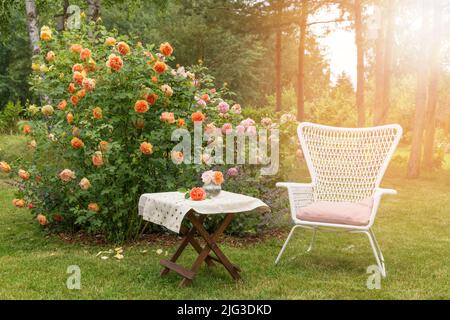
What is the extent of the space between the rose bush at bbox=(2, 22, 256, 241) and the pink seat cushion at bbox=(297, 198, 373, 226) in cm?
129

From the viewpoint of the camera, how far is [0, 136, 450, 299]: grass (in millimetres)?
4332

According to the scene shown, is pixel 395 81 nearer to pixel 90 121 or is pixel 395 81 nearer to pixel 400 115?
pixel 400 115

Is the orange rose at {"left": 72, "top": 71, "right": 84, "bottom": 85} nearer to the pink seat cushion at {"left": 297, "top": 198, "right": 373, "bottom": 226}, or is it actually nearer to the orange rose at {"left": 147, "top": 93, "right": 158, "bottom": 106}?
the orange rose at {"left": 147, "top": 93, "right": 158, "bottom": 106}

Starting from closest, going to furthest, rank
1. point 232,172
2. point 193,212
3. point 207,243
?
point 193,212
point 207,243
point 232,172

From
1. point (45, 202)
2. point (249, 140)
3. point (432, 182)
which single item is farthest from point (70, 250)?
point (432, 182)

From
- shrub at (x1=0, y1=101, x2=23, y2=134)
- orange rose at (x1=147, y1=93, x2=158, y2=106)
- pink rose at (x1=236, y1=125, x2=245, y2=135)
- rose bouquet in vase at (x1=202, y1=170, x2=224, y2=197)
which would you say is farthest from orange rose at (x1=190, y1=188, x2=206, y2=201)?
shrub at (x1=0, y1=101, x2=23, y2=134)

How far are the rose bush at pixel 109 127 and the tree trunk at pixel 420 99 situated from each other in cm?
746

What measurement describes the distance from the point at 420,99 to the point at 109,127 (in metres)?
8.55

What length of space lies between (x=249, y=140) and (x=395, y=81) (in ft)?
80.9

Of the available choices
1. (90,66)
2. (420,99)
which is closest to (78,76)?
(90,66)

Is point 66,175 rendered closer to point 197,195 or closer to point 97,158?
point 97,158

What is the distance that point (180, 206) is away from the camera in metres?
4.19

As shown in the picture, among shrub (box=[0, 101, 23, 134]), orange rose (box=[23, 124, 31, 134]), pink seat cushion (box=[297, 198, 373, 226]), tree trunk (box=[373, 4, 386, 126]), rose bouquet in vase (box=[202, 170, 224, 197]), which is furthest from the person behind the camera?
shrub (box=[0, 101, 23, 134])

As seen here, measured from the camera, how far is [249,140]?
655 centimetres
